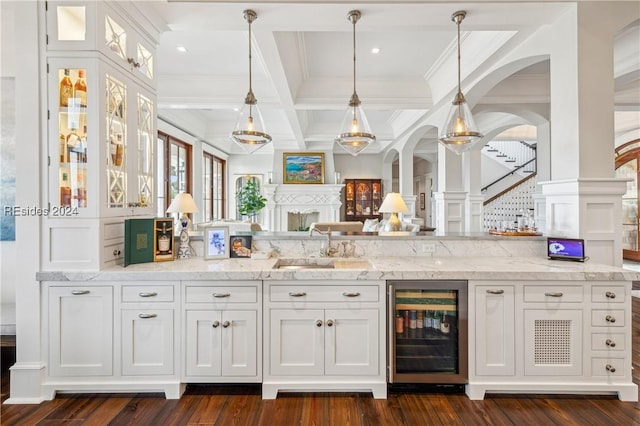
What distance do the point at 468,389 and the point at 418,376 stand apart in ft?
1.19

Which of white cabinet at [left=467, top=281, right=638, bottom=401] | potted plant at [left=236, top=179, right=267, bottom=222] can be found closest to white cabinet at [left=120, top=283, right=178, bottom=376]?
white cabinet at [left=467, top=281, right=638, bottom=401]

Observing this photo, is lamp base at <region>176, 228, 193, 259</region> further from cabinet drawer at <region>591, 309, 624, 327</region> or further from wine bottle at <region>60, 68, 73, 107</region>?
cabinet drawer at <region>591, 309, 624, 327</region>

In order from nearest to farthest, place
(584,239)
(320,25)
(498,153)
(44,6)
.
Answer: (44,6) → (584,239) → (320,25) → (498,153)

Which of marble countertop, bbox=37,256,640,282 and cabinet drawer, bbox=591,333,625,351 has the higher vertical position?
marble countertop, bbox=37,256,640,282

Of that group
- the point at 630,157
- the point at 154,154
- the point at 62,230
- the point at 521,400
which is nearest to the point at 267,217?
the point at 154,154

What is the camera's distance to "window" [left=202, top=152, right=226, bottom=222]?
848 cm

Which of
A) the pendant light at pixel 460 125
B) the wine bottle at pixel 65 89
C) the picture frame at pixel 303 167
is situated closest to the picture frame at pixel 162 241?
the wine bottle at pixel 65 89

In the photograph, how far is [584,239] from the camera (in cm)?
267

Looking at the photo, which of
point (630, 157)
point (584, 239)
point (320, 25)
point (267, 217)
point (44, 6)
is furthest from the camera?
point (267, 217)

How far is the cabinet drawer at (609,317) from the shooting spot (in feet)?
7.50

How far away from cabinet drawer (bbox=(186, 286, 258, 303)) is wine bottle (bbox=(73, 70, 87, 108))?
1.51 meters

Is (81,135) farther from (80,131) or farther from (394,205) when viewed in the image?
(394,205)

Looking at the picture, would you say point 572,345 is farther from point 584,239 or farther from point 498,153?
point 498,153

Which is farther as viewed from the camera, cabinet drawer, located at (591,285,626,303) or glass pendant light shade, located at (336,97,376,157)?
glass pendant light shade, located at (336,97,376,157)
